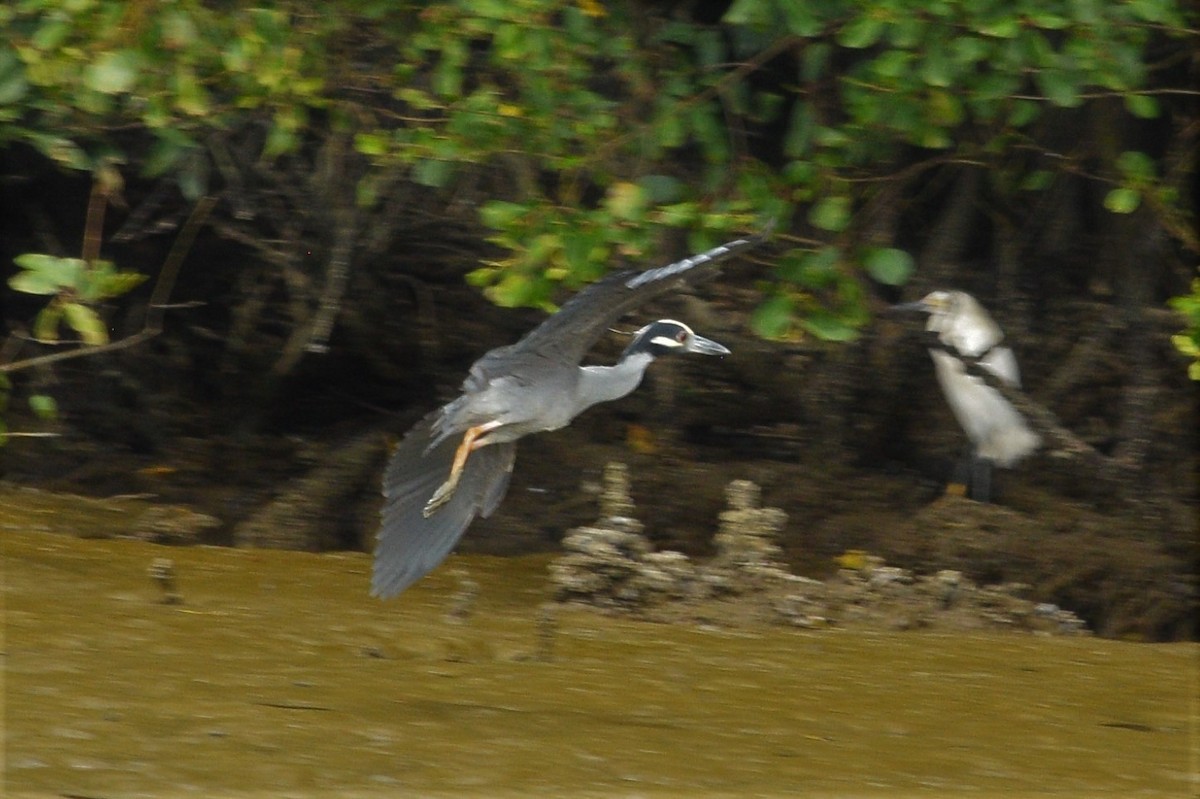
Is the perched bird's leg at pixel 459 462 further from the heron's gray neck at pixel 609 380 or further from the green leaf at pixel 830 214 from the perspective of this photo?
the green leaf at pixel 830 214

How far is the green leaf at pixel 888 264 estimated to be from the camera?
484cm

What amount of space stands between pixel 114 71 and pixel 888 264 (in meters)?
2.12

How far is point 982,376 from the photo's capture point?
6203mm

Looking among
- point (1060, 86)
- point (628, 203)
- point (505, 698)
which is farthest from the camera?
point (1060, 86)

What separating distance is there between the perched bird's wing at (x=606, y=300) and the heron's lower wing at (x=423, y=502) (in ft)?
1.33

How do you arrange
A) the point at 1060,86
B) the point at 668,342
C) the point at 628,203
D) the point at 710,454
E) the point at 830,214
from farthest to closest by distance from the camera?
the point at 710,454
the point at 668,342
the point at 830,214
the point at 1060,86
the point at 628,203

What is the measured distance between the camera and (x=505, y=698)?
4324 millimetres

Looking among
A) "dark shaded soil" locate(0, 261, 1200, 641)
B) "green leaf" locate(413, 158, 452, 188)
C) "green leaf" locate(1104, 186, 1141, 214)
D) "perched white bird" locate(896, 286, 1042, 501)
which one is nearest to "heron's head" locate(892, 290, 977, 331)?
"perched white bird" locate(896, 286, 1042, 501)

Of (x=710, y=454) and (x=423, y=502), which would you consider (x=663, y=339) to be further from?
(x=710, y=454)

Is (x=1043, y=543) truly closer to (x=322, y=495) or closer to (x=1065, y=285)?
(x=1065, y=285)

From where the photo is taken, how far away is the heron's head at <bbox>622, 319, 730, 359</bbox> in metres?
5.61

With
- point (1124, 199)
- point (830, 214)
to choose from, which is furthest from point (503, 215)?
point (1124, 199)

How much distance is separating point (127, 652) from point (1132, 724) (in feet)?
8.51

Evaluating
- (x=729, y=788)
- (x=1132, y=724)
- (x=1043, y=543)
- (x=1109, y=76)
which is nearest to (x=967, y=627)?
(x=1043, y=543)
